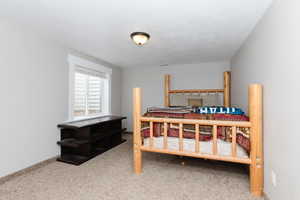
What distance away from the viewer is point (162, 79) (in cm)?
444

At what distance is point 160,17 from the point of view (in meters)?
1.85

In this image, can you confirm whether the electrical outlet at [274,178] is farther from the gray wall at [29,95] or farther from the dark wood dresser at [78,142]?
the gray wall at [29,95]

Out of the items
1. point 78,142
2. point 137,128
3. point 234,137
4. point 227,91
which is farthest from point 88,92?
point 227,91

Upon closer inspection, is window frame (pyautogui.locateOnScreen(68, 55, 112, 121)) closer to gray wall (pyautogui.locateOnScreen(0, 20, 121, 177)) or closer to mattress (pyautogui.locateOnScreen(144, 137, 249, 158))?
gray wall (pyautogui.locateOnScreen(0, 20, 121, 177))

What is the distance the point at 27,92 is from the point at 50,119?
583 millimetres

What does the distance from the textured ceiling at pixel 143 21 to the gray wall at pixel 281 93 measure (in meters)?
0.39

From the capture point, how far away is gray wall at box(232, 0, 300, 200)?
1.11 metres

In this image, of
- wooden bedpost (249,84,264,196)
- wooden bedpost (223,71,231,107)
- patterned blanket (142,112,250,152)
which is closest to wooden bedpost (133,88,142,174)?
patterned blanket (142,112,250,152)

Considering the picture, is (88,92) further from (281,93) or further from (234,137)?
(281,93)

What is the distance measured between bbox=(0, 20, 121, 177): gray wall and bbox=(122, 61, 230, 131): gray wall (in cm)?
214

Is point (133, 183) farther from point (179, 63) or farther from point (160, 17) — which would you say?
point (179, 63)

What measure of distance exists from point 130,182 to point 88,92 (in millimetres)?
2441

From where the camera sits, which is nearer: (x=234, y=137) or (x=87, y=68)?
(x=234, y=137)

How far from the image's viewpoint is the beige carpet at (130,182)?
5.51 ft
